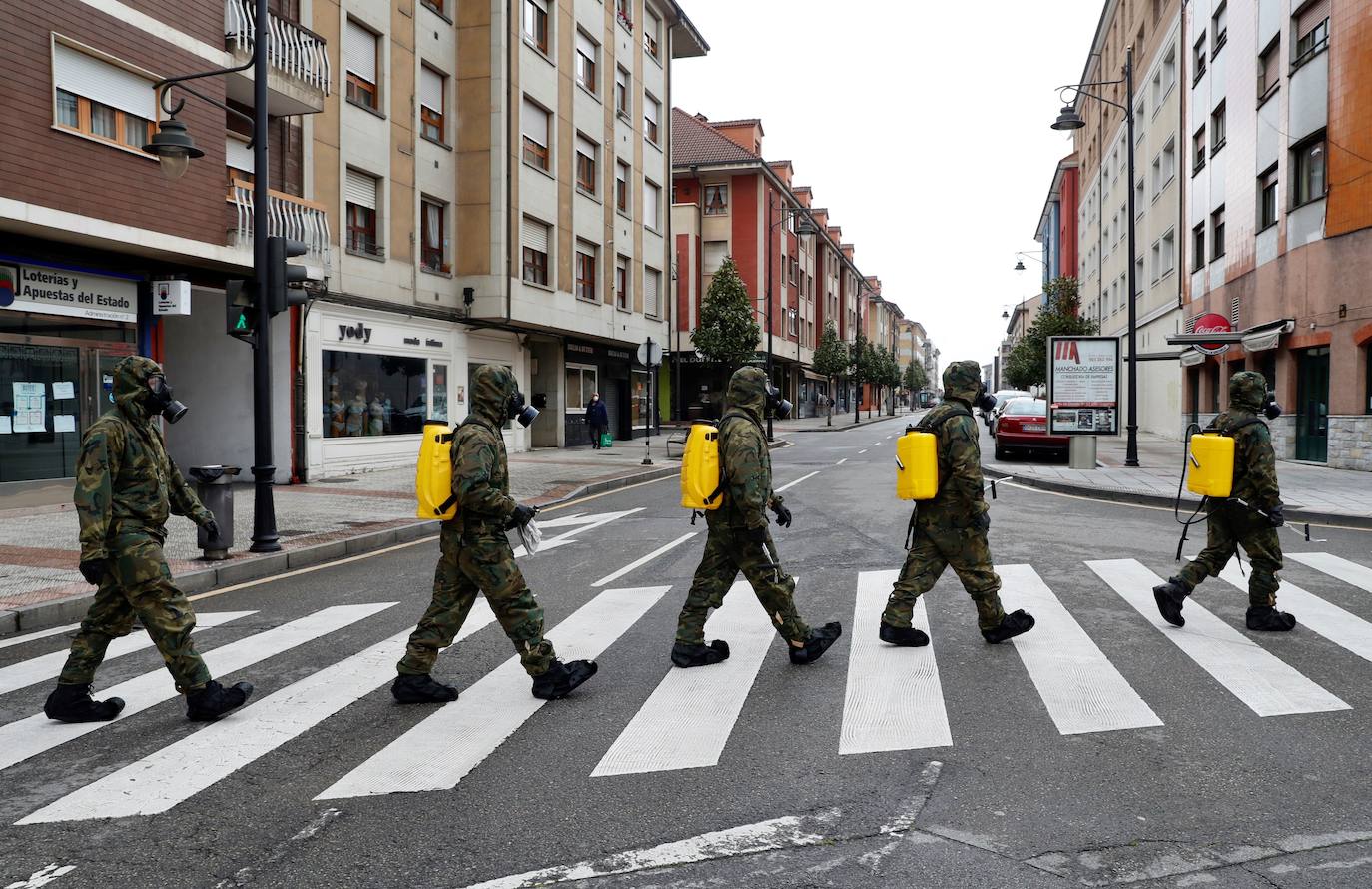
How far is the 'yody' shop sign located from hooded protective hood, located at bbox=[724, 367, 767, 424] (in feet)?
35.9

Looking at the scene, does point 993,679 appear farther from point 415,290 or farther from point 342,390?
point 415,290

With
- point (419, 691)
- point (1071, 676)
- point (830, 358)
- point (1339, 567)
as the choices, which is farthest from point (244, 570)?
point (830, 358)

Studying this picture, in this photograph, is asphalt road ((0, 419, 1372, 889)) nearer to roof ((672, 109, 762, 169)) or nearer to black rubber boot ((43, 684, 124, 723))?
black rubber boot ((43, 684, 124, 723))

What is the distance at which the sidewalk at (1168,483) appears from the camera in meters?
12.0

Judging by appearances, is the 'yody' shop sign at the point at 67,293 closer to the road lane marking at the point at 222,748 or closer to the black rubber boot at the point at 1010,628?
the road lane marking at the point at 222,748

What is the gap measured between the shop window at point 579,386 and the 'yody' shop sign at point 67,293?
14.6 meters

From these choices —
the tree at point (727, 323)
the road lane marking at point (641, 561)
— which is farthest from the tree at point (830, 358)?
the road lane marking at point (641, 561)

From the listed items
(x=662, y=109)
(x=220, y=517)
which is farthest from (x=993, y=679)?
(x=662, y=109)

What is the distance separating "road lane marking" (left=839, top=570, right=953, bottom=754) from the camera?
4191mm

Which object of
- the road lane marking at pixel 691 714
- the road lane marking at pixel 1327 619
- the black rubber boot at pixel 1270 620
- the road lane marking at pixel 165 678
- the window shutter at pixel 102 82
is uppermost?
the window shutter at pixel 102 82

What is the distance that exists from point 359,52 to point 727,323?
1647 cm

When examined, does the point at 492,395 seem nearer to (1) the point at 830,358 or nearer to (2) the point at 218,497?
(2) the point at 218,497

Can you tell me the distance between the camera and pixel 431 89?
2133 centimetres

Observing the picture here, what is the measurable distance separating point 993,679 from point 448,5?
2117 cm
